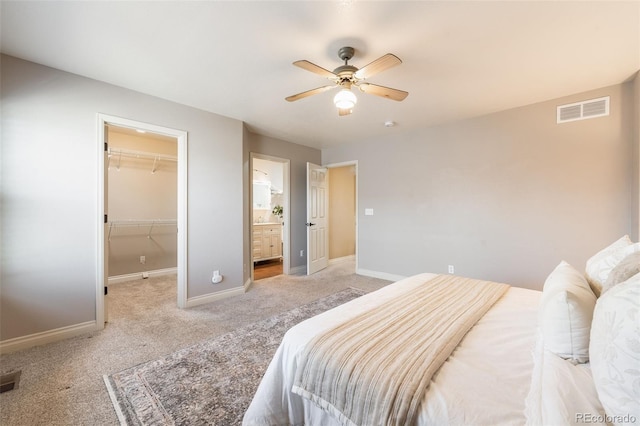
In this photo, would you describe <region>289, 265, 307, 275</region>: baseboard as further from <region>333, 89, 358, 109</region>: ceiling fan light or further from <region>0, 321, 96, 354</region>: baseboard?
<region>333, 89, 358, 109</region>: ceiling fan light

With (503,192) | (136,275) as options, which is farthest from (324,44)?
(136,275)

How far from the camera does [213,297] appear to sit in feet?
11.4

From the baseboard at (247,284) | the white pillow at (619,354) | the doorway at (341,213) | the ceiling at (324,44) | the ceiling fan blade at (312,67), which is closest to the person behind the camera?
the white pillow at (619,354)

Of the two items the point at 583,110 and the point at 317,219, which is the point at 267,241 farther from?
the point at 583,110

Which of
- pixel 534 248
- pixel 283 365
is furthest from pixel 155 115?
pixel 534 248

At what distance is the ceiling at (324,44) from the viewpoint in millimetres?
1724

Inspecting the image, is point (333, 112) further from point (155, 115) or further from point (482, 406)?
point (482, 406)

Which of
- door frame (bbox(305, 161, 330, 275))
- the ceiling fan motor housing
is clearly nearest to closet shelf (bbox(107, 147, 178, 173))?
door frame (bbox(305, 161, 330, 275))

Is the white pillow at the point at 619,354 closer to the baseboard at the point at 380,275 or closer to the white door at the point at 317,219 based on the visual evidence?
the baseboard at the point at 380,275

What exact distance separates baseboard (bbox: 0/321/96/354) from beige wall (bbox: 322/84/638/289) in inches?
155

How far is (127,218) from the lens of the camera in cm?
439

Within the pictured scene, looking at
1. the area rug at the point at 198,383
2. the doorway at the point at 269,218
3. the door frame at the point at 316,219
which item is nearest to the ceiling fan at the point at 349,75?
the area rug at the point at 198,383

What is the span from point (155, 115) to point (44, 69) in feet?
2.97

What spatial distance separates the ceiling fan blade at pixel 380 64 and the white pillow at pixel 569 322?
1.66m
